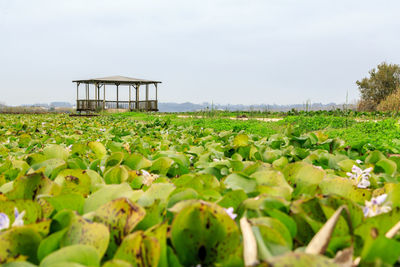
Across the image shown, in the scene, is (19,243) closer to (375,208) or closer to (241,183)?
(241,183)

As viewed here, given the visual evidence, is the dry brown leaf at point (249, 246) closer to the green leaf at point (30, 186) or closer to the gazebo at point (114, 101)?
the green leaf at point (30, 186)

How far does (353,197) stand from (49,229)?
34.7 inches

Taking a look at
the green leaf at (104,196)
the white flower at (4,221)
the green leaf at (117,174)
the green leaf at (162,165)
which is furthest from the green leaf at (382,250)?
the green leaf at (162,165)

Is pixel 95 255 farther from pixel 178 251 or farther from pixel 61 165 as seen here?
pixel 61 165

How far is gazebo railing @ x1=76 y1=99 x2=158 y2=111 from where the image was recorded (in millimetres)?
26780

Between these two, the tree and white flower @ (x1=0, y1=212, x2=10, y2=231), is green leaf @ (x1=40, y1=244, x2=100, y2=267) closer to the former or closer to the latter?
white flower @ (x1=0, y1=212, x2=10, y2=231)

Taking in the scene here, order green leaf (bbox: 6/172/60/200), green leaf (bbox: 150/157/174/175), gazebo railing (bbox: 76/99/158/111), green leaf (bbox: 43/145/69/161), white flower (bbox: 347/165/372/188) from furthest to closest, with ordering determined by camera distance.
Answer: gazebo railing (bbox: 76/99/158/111)
green leaf (bbox: 43/145/69/161)
green leaf (bbox: 150/157/174/175)
white flower (bbox: 347/165/372/188)
green leaf (bbox: 6/172/60/200)

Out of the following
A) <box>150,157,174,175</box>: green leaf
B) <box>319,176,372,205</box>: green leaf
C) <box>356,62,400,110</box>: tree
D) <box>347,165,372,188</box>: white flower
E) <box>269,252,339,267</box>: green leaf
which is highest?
<box>356,62,400,110</box>: tree

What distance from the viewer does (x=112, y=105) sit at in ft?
96.8

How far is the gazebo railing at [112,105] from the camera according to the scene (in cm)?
2678

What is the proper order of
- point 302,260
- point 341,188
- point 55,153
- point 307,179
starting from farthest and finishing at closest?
1. point 55,153
2. point 307,179
3. point 341,188
4. point 302,260

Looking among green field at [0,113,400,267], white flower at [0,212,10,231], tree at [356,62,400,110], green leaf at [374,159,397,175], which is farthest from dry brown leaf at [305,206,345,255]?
tree at [356,62,400,110]

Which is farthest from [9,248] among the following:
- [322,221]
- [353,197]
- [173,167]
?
[173,167]

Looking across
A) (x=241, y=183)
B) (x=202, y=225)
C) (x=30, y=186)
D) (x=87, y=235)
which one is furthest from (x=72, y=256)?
(x=241, y=183)
